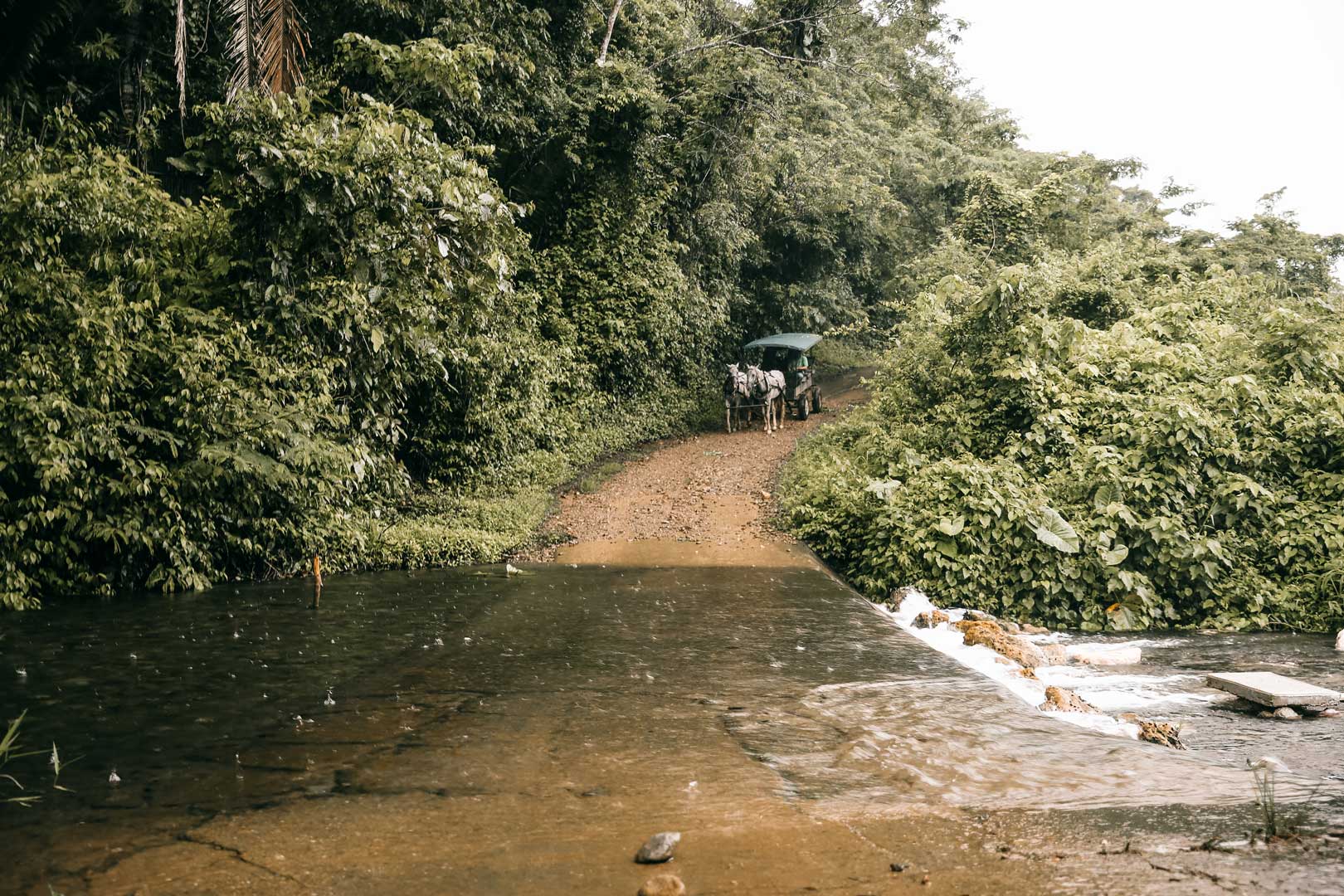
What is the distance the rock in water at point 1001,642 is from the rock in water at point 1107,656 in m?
0.38

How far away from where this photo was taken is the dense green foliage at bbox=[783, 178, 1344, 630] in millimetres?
10234

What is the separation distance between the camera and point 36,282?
8586 mm

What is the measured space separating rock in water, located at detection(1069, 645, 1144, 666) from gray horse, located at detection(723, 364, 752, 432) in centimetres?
1297

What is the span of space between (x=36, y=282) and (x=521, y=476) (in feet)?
24.0

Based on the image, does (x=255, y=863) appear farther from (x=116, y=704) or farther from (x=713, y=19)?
(x=713, y=19)

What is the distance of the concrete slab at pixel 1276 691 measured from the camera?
6546mm

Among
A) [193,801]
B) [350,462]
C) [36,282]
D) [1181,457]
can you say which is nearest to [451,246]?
[350,462]

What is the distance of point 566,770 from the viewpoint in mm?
4754

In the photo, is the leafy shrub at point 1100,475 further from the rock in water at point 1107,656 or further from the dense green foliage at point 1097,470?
the rock in water at point 1107,656

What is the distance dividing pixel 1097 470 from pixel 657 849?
29.1ft

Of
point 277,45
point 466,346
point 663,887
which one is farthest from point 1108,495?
point 277,45

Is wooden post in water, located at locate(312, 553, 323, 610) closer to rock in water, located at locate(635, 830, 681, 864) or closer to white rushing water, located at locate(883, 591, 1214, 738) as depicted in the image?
white rushing water, located at locate(883, 591, 1214, 738)

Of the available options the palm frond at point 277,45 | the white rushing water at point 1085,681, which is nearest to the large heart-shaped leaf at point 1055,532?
the white rushing water at point 1085,681

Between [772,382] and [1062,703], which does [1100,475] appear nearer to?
[1062,703]
